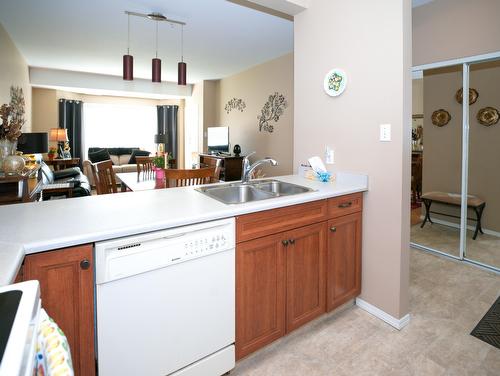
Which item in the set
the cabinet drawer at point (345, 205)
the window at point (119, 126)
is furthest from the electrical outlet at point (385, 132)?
the window at point (119, 126)

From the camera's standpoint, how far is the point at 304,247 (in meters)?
1.78

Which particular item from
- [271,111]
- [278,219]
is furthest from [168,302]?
[271,111]

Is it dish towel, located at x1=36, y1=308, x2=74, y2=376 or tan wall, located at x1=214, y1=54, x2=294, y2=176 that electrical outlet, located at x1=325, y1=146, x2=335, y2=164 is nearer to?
dish towel, located at x1=36, y1=308, x2=74, y2=376

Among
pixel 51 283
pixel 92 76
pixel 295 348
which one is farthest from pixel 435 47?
pixel 92 76

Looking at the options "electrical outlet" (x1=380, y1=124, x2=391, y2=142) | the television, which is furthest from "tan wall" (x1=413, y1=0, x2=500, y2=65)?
the television

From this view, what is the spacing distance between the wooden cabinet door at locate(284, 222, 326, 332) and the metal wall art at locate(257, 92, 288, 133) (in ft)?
12.0

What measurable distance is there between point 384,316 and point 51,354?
2.02 m

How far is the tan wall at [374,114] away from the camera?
1883mm

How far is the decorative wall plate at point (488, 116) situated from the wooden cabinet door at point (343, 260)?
2.28 m

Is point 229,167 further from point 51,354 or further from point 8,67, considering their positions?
point 51,354

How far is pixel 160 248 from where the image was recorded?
4.12 feet

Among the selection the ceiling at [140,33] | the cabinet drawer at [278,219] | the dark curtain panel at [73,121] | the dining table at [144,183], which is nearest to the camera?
the cabinet drawer at [278,219]

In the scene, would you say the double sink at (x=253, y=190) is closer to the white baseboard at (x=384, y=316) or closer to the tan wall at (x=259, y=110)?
the white baseboard at (x=384, y=316)

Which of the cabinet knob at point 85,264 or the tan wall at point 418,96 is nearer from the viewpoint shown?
the cabinet knob at point 85,264
